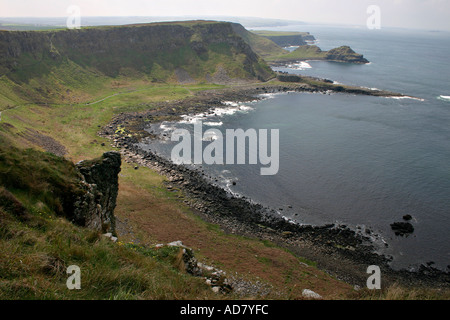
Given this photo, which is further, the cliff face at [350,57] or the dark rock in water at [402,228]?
the cliff face at [350,57]

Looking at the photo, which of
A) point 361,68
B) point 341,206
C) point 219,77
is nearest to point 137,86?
point 219,77

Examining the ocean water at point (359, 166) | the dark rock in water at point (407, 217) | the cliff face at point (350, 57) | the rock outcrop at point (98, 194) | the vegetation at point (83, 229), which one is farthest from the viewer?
the cliff face at point (350, 57)

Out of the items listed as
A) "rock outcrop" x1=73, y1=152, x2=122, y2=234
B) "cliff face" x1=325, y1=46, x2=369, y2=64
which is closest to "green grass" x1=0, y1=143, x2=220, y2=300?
"rock outcrop" x1=73, y1=152, x2=122, y2=234

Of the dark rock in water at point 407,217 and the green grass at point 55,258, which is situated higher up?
the green grass at point 55,258

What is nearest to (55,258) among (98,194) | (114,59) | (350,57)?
(98,194)

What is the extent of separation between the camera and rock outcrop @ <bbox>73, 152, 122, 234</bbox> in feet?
70.4

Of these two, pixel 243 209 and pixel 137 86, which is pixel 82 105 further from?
pixel 243 209

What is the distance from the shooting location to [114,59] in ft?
367

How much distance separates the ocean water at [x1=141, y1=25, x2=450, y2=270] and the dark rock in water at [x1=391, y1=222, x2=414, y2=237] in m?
0.75

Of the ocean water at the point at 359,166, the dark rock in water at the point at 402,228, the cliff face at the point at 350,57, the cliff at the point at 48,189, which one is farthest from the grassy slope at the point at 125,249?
the cliff face at the point at 350,57

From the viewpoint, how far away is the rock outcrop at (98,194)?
70.4 feet

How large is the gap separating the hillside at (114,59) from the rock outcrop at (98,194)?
51.4 metres

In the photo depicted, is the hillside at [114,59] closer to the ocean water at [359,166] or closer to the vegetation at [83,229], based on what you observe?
the vegetation at [83,229]

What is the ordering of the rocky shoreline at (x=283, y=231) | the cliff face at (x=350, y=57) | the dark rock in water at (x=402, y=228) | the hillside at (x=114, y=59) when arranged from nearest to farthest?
the rocky shoreline at (x=283, y=231) < the dark rock in water at (x=402, y=228) < the hillside at (x=114, y=59) < the cliff face at (x=350, y=57)
